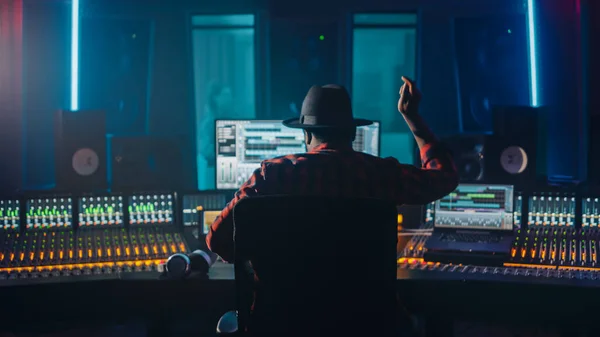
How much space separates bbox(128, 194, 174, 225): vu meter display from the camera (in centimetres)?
332

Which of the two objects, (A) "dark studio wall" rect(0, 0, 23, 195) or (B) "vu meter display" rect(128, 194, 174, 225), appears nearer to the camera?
(B) "vu meter display" rect(128, 194, 174, 225)

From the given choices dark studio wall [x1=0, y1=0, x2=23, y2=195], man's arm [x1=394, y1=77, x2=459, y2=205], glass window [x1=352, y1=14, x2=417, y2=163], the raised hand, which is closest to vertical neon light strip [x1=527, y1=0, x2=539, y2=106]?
man's arm [x1=394, y1=77, x2=459, y2=205]

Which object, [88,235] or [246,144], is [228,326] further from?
[246,144]

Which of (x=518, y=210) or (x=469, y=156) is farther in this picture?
(x=469, y=156)

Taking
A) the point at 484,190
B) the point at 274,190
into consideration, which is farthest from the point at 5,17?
the point at 484,190

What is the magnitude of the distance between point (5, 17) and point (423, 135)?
2.64 metres

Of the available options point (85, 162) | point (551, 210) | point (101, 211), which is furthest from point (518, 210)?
point (85, 162)

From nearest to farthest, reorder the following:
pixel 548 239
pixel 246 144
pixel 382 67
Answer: pixel 548 239, pixel 246 144, pixel 382 67

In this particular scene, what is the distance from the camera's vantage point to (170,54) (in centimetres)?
473

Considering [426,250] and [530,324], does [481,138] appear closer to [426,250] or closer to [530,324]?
[426,250]

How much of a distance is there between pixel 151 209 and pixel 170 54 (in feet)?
5.51

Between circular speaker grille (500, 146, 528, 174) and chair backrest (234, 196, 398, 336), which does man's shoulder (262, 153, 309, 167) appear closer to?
chair backrest (234, 196, 398, 336)

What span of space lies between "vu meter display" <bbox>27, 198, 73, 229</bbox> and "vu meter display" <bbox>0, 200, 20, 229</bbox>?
0.05 meters

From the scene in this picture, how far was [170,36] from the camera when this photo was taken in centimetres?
A: 472
